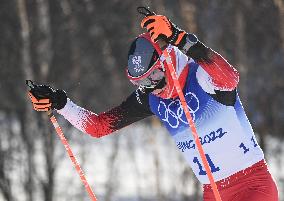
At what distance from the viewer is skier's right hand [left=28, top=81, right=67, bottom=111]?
4.42 metres

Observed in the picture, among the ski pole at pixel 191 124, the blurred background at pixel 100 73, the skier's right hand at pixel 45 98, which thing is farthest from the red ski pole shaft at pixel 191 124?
the blurred background at pixel 100 73

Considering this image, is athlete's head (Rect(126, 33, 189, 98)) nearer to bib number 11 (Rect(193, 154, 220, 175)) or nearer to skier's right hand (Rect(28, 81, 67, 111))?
bib number 11 (Rect(193, 154, 220, 175))

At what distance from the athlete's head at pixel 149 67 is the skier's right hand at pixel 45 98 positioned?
712 mm

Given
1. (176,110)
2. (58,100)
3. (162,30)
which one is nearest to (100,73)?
(58,100)

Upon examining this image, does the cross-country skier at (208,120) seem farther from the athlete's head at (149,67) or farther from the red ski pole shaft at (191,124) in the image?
the red ski pole shaft at (191,124)

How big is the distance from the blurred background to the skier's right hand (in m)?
6.56

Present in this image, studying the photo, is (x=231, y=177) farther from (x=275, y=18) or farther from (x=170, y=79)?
(x=275, y=18)

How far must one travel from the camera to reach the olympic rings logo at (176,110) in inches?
159

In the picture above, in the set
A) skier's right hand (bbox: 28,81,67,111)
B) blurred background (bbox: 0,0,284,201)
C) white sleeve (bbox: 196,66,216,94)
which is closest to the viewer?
white sleeve (bbox: 196,66,216,94)

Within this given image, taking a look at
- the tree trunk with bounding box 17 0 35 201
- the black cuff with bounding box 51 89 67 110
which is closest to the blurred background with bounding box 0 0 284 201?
the tree trunk with bounding box 17 0 35 201

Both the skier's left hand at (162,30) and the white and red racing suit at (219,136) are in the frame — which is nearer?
the skier's left hand at (162,30)

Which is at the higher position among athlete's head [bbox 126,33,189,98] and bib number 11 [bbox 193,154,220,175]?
athlete's head [bbox 126,33,189,98]

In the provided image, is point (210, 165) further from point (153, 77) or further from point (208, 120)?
point (153, 77)

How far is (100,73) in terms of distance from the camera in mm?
17078
